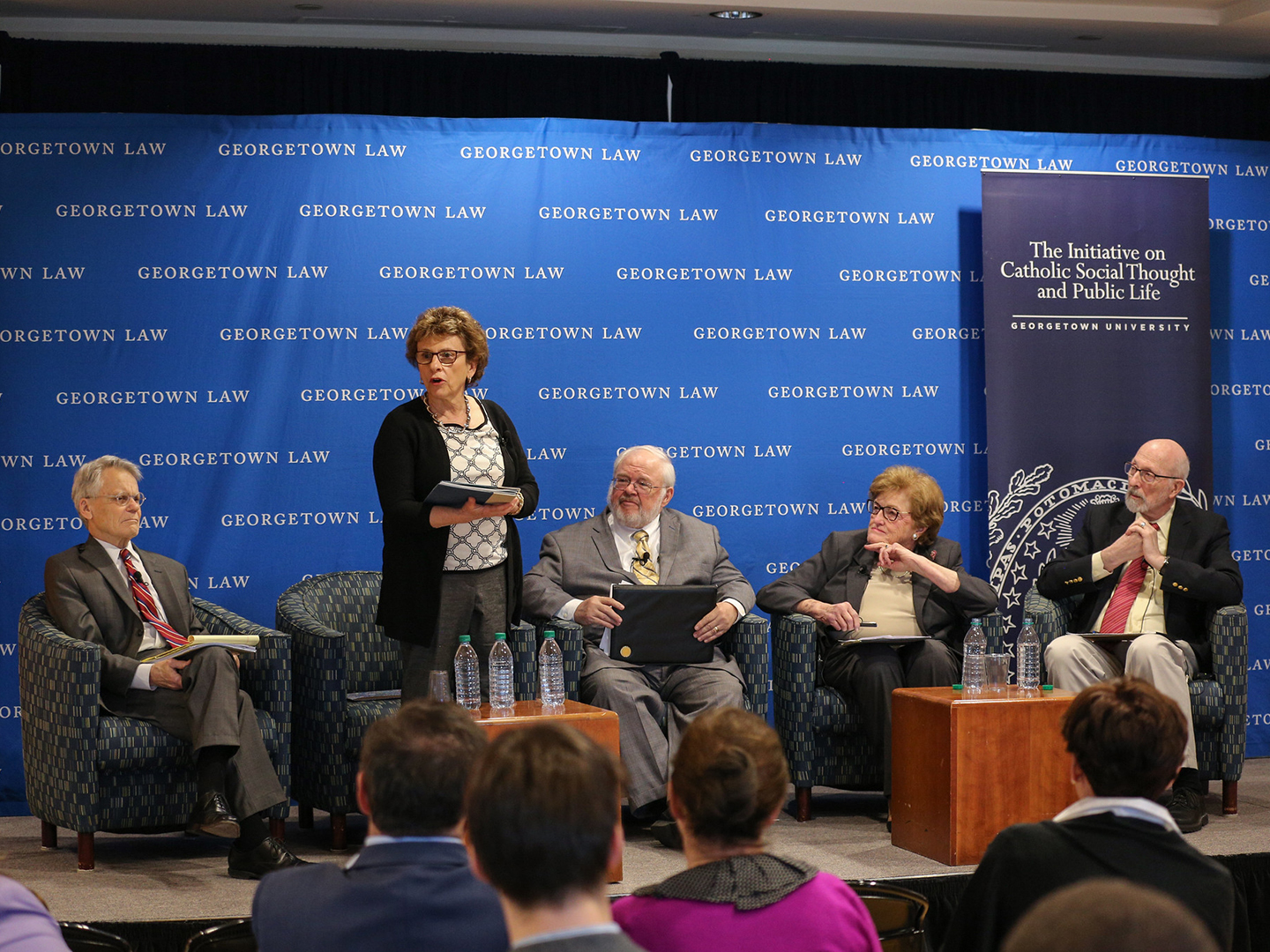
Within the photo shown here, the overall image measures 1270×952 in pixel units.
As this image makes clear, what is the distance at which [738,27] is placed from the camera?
5738 millimetres

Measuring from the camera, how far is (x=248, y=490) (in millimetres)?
5250

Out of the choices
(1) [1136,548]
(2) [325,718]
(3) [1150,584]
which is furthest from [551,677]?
(3) [1150,584]

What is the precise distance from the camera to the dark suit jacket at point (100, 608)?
163 inches

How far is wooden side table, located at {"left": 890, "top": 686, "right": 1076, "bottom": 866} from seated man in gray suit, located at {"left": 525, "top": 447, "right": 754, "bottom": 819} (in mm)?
721

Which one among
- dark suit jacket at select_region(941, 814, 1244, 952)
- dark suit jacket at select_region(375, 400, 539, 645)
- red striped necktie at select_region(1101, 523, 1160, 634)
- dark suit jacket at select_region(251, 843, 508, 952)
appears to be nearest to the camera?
dark suit jacket at select_region(251, 843, 508, 952)

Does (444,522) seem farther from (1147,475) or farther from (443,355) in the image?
(1147,475)

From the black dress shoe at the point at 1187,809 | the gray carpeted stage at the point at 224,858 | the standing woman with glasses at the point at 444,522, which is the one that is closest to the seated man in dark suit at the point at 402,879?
the gray carpeted stage at the point at 224,858

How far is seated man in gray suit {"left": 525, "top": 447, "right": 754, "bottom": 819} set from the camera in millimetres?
4477

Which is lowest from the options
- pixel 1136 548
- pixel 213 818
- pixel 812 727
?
pixel 213 818

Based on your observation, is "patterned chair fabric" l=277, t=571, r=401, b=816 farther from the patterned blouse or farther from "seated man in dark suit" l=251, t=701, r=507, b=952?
"seated man in dark suit" l=251, t=701, r=507, b=952

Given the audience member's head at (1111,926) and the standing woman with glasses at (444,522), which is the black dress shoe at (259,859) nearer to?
the standing woman with glasses at (444,522)

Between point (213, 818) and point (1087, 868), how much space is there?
2721mm

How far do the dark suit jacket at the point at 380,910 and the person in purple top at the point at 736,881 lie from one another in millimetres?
183

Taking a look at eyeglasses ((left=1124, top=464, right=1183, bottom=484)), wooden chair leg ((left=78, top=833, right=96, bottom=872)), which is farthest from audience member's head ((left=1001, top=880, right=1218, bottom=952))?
eyeglasses ((left=1124, top=464, right=1183, bottom=484))
